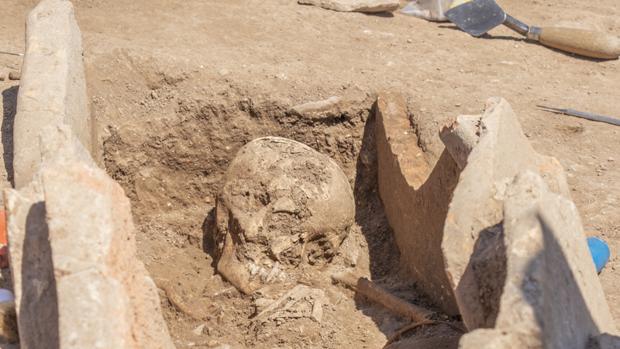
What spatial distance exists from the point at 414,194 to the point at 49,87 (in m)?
2.22

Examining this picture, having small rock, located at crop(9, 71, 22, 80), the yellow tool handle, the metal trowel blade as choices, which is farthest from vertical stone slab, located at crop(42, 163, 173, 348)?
the yellow tool handle

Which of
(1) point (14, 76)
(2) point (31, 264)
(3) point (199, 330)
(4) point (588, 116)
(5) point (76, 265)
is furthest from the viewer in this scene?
(4) point (588, 116)

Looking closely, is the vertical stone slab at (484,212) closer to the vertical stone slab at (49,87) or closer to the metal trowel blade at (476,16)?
the vertical stone slab at (49,87)

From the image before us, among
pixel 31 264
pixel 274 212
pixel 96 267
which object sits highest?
pixel 96 267

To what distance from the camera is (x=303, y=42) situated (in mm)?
6797

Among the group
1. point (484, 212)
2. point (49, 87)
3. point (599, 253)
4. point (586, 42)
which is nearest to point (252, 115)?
point (49, 87)

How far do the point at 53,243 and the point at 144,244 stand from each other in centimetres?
274

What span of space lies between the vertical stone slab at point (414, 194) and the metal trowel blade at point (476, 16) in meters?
2.23

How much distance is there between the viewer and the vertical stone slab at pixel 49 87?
4336 millimetres

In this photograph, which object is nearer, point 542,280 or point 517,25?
point 542,280

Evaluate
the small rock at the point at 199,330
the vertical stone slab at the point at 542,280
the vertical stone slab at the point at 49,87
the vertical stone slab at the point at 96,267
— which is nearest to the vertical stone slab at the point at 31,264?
the vertical stone slab at the point at 96,267

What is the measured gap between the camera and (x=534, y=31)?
764 centimetres

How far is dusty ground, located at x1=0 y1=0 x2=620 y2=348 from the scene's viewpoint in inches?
195

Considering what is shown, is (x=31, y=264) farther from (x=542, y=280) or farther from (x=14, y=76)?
(x=14, y=76)
